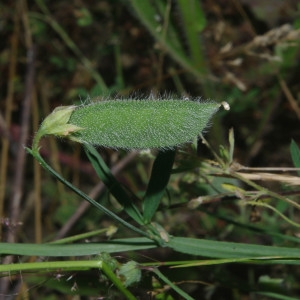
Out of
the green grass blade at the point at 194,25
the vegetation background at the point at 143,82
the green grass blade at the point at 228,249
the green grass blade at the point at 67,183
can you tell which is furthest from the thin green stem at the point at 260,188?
the green grass blade at the point at 194,25

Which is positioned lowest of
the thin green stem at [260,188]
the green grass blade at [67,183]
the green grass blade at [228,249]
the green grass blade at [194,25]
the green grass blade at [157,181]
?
the green grass blade at [228,249]

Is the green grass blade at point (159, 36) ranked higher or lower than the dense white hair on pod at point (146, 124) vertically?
higher

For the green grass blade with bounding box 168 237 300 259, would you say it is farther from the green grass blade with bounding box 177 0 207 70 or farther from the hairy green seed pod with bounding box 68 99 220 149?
the green grass blade with bounding box 177 0 207 70

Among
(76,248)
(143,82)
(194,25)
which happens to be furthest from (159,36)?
(76,248)

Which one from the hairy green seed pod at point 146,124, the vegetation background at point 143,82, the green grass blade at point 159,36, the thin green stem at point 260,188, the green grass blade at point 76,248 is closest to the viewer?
the hairy green seed pod at point 146,124

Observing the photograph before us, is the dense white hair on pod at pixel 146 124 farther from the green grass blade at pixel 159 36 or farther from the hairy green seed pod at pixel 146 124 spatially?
the green grass blade at pixel 159 36

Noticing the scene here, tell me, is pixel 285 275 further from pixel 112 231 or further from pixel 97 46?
pixel 97 46
